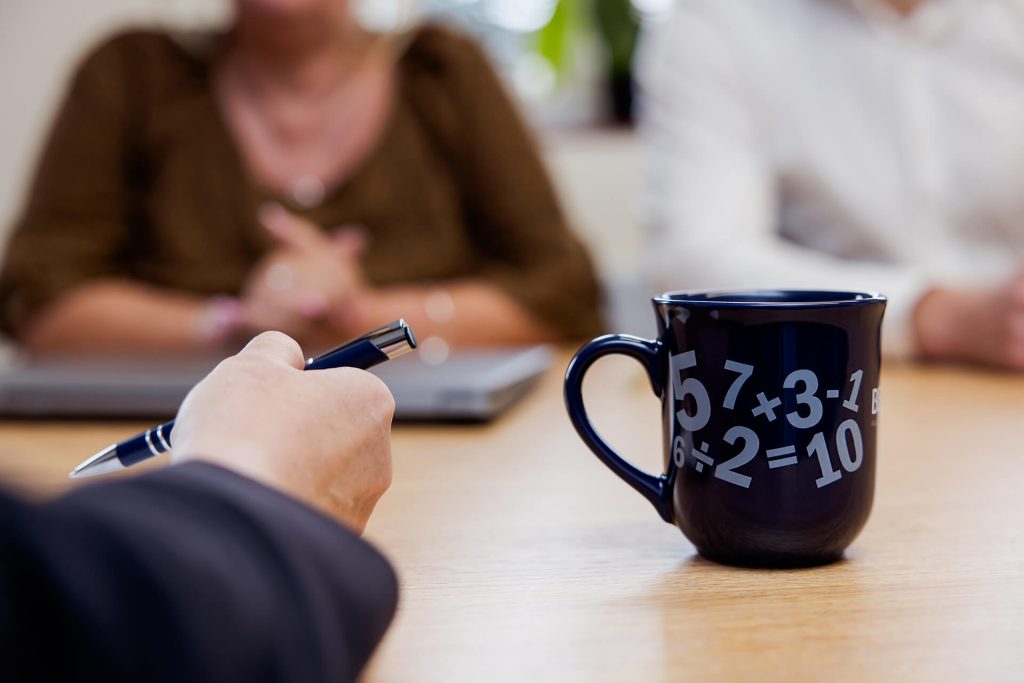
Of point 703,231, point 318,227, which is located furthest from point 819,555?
point 318,227

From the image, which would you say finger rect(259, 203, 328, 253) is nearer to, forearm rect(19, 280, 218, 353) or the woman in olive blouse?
the woman in olive blouse

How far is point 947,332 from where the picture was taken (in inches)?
42.3

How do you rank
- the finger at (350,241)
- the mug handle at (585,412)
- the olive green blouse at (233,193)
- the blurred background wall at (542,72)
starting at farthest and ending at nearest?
the blurred background wall at (542,72) < the olive green blouse at (233,193) < the finger at (350,241) < the mug handle at (585,412)

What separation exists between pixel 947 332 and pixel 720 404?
71 centimetres

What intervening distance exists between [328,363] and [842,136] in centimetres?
115

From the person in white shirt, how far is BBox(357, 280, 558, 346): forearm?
20 cm

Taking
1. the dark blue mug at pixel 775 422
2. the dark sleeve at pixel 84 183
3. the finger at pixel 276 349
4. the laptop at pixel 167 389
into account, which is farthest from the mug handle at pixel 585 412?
the dark sleeve at pixel 84 183

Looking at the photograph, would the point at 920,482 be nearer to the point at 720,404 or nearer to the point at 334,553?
the point at 720,404

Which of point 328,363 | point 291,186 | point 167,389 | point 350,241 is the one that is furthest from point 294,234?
point 328,363

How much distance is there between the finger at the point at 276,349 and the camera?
0.42m

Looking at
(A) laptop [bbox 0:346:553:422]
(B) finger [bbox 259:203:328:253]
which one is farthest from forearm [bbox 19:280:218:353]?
(A) laptop [bbox 0:346:553:422]

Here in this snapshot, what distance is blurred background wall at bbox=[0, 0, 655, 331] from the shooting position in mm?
2211

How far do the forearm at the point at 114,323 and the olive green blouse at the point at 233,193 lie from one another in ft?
0.16

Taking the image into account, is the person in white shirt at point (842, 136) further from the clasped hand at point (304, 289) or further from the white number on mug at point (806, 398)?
the white number on mug at point (806, 398)
